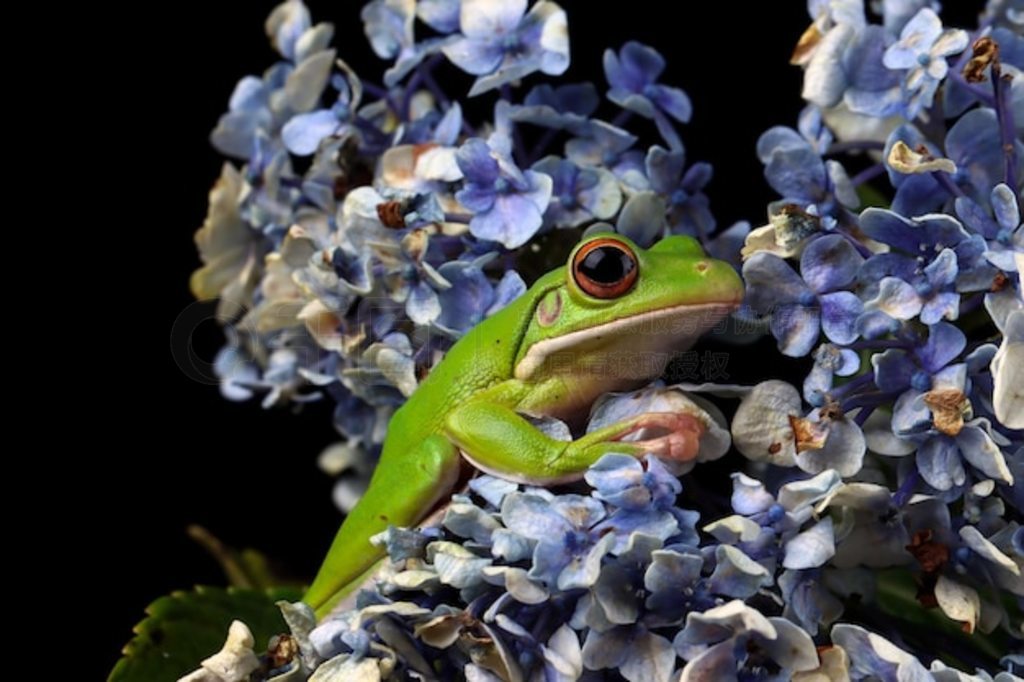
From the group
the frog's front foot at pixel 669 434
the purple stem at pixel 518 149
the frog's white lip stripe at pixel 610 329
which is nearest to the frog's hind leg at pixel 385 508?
the frog's white lip stripe at pixel 610 329

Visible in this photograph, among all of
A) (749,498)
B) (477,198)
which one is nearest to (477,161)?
(477,198)

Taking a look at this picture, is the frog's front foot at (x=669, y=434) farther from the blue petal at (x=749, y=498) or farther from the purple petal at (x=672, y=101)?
the purple petal at (x=672, y=101)

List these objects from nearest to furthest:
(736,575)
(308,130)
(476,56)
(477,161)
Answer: (736,575), (477,161), (476,56), (308,130)

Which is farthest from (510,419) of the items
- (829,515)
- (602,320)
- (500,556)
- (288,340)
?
(288,340)

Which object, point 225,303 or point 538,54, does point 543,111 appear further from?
point 225,303

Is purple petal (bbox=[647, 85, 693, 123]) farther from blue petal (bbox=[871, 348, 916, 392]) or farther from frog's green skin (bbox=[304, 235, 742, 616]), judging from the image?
blue petal (bbox=[871, 348, 916, 392])

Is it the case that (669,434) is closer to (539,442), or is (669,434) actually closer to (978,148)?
(539,442)
